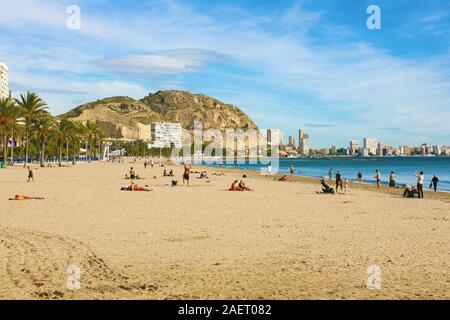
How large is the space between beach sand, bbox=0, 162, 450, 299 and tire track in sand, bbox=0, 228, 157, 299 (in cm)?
2

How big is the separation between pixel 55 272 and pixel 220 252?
3.57 meters

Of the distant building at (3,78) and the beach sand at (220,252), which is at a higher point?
the distant building at (3,78)

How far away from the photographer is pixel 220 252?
1030 cm

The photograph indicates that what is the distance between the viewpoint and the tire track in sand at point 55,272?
708 cm

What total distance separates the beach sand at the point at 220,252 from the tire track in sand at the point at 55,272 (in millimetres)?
18
